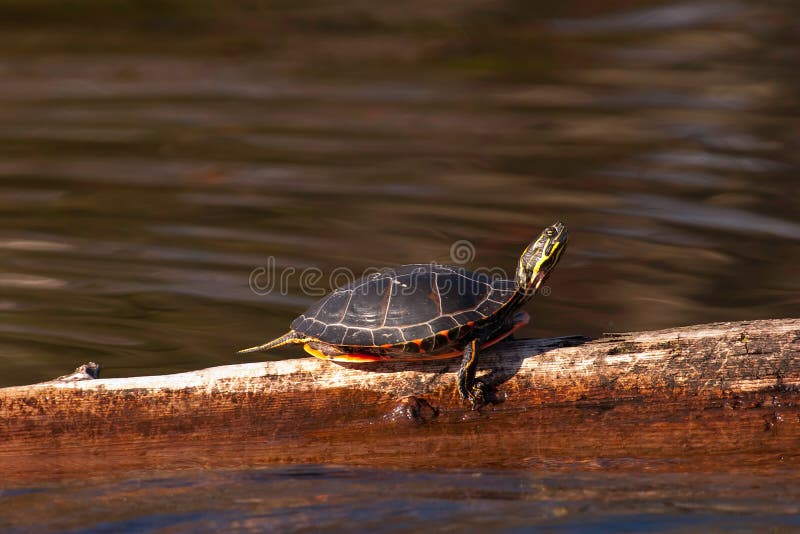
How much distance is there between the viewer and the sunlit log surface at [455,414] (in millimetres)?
4086

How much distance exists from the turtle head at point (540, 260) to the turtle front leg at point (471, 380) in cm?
50

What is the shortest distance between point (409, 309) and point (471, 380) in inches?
16.1

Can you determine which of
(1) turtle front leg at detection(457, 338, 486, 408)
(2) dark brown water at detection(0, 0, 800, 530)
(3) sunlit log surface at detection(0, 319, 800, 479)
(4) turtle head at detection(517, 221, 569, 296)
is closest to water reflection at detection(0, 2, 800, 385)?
(2) dark brown water at detection(0, 0, 800, 530)

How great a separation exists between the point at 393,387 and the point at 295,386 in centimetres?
41

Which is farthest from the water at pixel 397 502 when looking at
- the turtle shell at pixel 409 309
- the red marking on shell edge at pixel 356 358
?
the turtle shell at pixel 409 309

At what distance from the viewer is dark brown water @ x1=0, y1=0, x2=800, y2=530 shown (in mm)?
6465

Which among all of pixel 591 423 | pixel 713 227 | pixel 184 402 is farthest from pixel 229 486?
pixel 713 227

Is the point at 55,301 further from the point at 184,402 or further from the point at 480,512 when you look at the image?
the point at 480,512

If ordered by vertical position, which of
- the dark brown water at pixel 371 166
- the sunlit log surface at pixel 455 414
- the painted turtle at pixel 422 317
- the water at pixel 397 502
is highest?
the dark brown water at pixel 371 166

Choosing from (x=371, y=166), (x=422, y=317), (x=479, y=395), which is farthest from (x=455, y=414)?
(x=371, y=166)

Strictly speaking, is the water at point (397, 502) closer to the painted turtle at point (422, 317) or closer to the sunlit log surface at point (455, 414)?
the sunlit log surface at point (455, 414)

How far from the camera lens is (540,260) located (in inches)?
179

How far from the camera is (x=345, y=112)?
38.4ft

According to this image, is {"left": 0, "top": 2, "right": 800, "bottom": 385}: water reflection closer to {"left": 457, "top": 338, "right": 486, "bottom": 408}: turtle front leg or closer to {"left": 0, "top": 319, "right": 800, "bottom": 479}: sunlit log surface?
{"left": 0, "top": 319, "right": 800, "bottom": 479}: sunlit log surface
